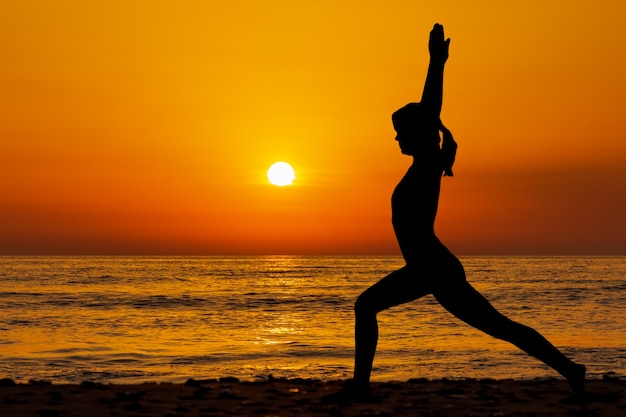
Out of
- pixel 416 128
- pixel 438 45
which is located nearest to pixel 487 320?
pixel 416 128

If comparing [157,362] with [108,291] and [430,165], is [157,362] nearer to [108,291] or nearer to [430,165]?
[430,165]

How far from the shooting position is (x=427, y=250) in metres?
8.13

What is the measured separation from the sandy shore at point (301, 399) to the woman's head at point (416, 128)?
8.73ft

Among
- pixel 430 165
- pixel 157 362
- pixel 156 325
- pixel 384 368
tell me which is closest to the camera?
pixel 430 165

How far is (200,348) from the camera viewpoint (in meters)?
21.4

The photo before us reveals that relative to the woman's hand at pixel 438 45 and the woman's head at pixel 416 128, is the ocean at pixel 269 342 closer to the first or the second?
the woman's head at pixel 416 128

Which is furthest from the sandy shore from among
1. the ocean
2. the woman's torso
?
the ocean

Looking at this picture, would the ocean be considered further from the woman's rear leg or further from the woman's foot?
the woman's rear leg

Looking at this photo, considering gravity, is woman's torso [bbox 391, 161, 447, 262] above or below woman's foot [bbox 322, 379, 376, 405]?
above

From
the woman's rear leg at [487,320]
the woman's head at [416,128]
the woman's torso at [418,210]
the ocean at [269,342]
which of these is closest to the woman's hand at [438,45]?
the woman's head at [416,128]

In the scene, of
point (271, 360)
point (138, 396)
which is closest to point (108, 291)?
point (271, 360)

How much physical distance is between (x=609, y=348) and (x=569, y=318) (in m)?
10.7

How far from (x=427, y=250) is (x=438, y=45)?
6.88ft

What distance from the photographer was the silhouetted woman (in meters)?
8.12
